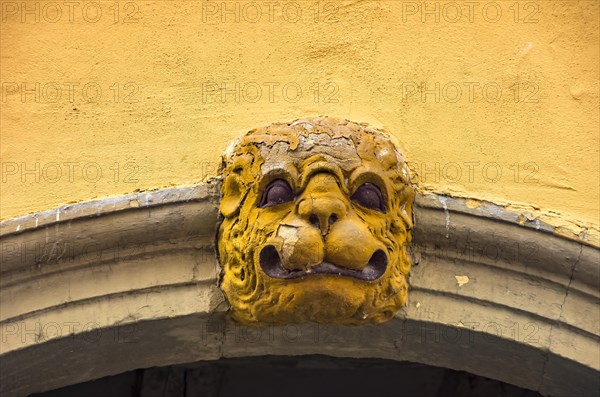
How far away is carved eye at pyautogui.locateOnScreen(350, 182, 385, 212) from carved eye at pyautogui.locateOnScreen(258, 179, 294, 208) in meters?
0.14

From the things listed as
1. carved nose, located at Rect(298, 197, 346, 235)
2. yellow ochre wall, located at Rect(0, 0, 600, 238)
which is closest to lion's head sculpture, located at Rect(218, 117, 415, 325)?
carved nose, located at Rect(298, 197, 346, 235)

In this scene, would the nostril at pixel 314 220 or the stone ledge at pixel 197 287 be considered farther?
the stone ledge at pixel 197 287

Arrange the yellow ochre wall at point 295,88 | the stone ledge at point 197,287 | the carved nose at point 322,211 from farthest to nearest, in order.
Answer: the yellow ochre wall at point 295,88 < the stone ledge at point 197,287 < the carved nose at point 322,211

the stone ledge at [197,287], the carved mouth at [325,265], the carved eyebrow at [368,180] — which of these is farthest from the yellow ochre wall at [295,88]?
the carved mouth at [325,265]

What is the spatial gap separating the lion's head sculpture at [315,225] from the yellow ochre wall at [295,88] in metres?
0.19

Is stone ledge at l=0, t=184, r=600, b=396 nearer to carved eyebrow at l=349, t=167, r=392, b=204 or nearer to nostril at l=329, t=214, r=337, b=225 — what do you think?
carved eyebrow at l=349, t=167, r=392, b=204

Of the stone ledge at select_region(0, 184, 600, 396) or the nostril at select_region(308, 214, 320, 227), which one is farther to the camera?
the stone ledge at select_region(0, 184, 600, 396)

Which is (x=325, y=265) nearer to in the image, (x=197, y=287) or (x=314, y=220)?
(x=314, y=220)

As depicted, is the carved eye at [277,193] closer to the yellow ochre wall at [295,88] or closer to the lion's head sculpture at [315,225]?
the lion's head sculpture at [315,225]

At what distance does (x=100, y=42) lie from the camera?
2865mm

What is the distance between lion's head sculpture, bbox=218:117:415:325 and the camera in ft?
7.65

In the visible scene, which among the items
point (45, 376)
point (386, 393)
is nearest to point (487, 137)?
point (386, 393)

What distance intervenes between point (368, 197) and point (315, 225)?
16 centimetres

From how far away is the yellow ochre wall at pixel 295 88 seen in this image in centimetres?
271
